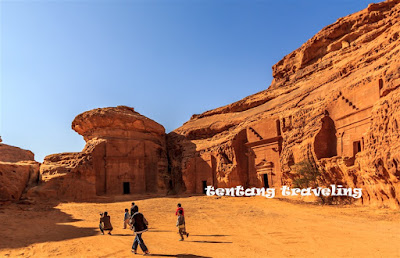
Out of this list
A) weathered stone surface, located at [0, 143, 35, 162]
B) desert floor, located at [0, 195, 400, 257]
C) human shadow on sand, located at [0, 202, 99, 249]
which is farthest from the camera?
weathered stone surface, located at [0, 143, 35, 162]

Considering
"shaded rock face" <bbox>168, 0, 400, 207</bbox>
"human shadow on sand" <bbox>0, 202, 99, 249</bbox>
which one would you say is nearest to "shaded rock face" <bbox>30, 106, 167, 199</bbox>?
"shaded rock face" <bbox>168, 0, 400, 207</bbox>

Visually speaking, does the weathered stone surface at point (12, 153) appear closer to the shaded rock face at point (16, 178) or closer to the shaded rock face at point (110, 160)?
the shaded rock face at point (110, 160)

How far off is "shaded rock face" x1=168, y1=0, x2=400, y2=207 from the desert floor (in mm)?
2852

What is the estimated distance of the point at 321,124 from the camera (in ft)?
64.0

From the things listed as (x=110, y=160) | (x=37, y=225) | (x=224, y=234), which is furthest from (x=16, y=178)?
(x=224, y=234)

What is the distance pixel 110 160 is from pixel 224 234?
760 inches

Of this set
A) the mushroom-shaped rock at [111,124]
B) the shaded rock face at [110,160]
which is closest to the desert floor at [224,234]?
the shaded rock face at [110,160]

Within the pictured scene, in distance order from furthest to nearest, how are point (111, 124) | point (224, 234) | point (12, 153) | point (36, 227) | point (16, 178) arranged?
point (12, 153) < point (111, 124) < point (16, 178) < point (36, 227) < point (224, 234)

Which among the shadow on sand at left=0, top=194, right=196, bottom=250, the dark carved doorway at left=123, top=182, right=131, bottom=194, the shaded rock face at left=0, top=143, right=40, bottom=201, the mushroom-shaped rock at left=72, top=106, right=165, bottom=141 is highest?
the mushroom-shaped rock at left=72, top=106, right=165, bottom=141

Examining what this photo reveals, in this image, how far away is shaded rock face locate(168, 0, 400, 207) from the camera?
15.1 metres

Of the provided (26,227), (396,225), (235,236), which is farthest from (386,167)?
(26,227)

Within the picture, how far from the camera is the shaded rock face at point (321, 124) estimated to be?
15.1 metres

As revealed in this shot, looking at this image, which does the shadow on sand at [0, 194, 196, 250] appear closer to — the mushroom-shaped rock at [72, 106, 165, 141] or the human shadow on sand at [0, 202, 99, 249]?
the human shadow on sand at [0, 202, 99, 249]

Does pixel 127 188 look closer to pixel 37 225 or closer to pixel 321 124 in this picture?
pixel 37 225
